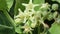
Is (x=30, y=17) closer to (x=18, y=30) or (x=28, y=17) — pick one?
(x=28, y=17)

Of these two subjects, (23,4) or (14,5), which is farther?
(14,5)

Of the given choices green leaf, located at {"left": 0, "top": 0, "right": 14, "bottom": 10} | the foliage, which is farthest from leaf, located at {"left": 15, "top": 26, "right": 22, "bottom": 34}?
green leaf, located at {"left": 0, "top": 0, "right": 14, "bottom": 10}

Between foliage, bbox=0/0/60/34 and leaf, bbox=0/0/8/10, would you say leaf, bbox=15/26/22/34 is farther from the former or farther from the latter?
leaf, bbox=0/0/8/10

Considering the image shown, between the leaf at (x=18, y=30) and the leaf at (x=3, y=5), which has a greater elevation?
the leaf at (x=3, y=5)

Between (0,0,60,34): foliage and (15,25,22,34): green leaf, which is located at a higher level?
(0,0,60,34): foliage

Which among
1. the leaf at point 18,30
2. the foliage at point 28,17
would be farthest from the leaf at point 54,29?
the leaf at point 18,30

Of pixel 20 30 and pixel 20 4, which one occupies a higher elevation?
pixel 20 4

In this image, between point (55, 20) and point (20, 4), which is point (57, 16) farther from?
point (20, 4)

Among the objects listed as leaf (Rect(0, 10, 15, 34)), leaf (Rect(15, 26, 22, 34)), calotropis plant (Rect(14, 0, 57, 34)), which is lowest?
leaf (Rect(15, 26, 22, 34))

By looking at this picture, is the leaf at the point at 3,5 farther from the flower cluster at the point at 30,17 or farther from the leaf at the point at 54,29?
the leaf at the point at 54,29

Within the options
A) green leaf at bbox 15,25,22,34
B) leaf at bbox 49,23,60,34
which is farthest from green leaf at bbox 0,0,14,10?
leaf at bbox 49,23,60,34

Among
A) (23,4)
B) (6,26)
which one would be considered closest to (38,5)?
(23,4)
